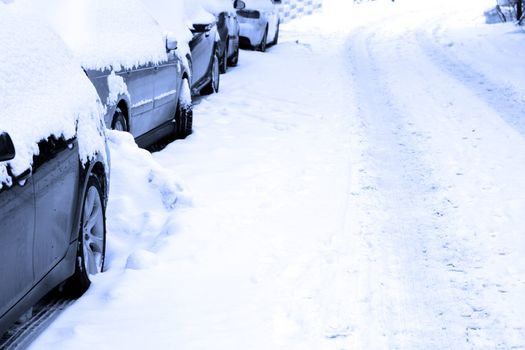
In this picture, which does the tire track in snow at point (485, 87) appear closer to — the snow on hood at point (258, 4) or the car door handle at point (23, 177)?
the snow on hood at point (258, 4)

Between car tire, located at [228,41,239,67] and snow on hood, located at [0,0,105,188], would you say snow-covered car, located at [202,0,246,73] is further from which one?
snow on hood, located at [0,0,105,188]

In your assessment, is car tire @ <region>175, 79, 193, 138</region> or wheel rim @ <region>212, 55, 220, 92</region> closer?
car tire @ <region>175, 79, 193, 138</region>

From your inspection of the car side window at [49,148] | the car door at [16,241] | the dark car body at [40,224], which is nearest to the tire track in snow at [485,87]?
the dark car body at [40,224]

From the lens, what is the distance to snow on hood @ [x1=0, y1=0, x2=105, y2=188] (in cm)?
391

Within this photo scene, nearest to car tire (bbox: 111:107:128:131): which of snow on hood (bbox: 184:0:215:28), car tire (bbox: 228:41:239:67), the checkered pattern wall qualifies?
snow on hood (bbox: 184:0:215:28)

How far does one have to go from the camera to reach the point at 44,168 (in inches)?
166

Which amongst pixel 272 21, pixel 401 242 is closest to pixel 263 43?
pixel 272 21

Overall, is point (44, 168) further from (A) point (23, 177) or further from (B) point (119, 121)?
(B) point (119, 121)

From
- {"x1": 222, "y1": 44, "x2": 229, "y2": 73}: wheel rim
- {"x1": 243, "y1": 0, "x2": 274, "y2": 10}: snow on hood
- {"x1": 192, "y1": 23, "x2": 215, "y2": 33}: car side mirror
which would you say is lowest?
{"x1": 222, "y1": 44, "x2": 229, "y2": 73}: wheel rim

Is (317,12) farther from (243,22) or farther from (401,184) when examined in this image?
(401,184)

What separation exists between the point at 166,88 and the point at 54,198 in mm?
5092

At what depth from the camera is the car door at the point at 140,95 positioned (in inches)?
310

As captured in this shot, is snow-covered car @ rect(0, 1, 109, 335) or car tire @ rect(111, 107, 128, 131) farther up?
snow-covered car @ rect(0, 1, 109, 335)

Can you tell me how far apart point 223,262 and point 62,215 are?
4.82 ft
